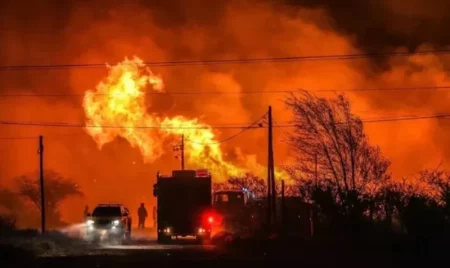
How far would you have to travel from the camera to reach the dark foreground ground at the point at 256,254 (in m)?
25.4

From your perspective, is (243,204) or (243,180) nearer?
(243,204)

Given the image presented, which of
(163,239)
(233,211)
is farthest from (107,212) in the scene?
(233,211)

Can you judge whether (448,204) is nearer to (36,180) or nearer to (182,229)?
(182,229)

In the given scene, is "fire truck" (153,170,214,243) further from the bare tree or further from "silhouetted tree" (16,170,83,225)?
"silhouetted tree" (16,170,83,225)

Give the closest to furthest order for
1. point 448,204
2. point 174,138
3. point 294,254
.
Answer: point 294,254 → point 448,204 → point 174,138

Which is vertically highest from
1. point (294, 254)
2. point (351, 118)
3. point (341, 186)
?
point (351, 118)

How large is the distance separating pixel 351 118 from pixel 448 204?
1264 cm

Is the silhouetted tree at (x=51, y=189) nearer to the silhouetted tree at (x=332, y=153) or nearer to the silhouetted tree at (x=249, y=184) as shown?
the silhouetted tree at (x=249, y=184)

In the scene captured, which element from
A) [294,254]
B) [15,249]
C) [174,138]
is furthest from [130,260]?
[174,138]

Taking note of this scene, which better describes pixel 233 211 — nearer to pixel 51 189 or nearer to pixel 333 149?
pixel 333 149

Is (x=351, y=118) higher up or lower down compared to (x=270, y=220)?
higher up

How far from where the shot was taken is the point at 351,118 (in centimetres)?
4441

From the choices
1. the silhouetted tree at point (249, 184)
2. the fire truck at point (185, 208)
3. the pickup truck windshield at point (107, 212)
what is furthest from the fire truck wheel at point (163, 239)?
the silhouetted tree at point (249, 184)

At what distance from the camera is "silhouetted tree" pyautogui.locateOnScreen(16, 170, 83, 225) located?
237 feet
